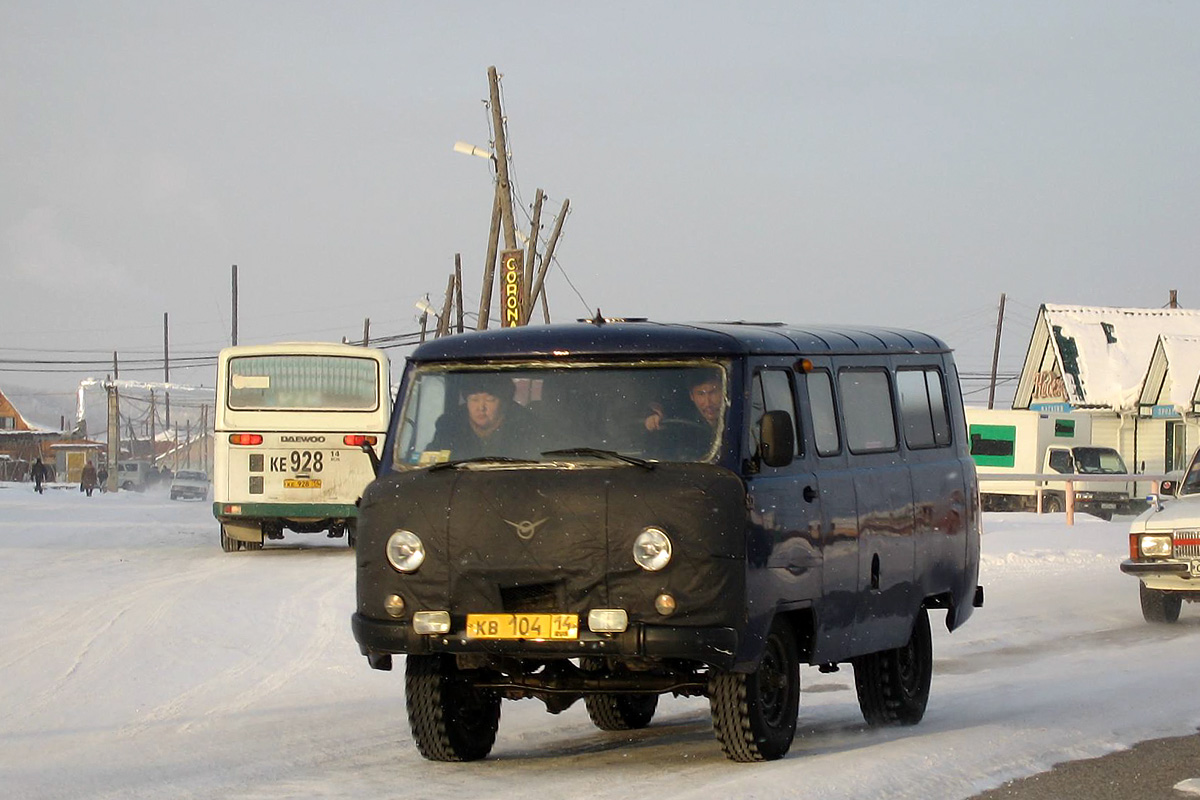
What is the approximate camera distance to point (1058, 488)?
150 ft

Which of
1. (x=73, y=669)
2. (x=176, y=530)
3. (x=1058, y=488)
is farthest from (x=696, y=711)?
(x=1058, y=488)

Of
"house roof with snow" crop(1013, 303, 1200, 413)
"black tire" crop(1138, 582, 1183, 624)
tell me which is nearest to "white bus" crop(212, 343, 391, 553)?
"black tire" crop(1138, 582, 1183, 624)

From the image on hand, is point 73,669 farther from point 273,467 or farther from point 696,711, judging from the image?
point 273,467

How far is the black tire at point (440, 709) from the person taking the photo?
8.45 meters

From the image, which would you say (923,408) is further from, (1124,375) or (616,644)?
(1124,375)

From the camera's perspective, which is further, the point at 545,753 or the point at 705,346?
the point at 545,753

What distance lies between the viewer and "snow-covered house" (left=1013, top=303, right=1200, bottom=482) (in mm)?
56188

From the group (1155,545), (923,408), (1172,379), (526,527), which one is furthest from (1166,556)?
(1172,379)

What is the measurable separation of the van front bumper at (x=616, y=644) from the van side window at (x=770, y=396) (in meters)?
1.02

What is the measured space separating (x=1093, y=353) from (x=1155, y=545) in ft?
160

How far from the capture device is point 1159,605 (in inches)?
634

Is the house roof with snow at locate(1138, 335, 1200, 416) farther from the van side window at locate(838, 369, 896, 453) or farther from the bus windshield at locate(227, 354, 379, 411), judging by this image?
the van side window at locate(838, 369, 896, 453)

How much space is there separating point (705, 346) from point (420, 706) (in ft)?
7.20

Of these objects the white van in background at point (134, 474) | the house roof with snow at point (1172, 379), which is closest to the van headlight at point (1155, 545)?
the house roof with snow at point (1172, 379)
